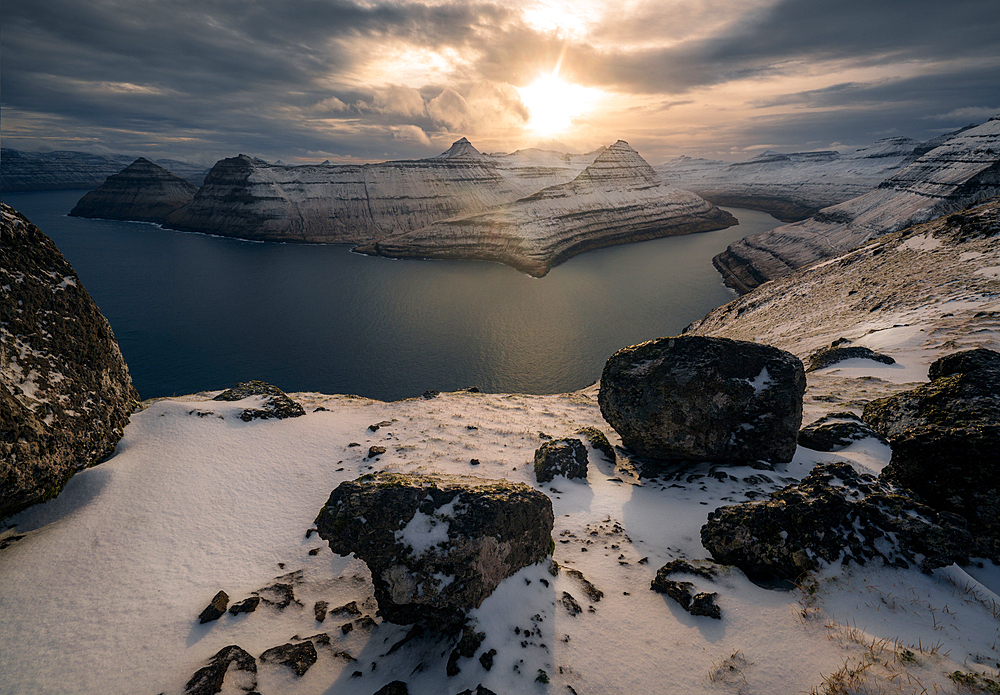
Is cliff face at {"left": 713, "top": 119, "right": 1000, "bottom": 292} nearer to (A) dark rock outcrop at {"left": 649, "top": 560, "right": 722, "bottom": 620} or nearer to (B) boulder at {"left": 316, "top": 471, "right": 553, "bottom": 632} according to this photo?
(A) dark rock outcrop at {"left": 649, "top": 560, "right": 722, "bottom": 620}

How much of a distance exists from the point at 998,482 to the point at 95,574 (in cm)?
1767

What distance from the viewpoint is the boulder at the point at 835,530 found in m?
6.84

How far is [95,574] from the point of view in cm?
848

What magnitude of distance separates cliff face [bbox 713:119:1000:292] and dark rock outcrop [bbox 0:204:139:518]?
86313 millimetres

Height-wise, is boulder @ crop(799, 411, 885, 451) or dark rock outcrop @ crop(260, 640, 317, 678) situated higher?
boulder @ crop(799, 411, 885, 451)

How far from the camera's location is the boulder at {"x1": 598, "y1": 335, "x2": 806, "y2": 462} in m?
11.5

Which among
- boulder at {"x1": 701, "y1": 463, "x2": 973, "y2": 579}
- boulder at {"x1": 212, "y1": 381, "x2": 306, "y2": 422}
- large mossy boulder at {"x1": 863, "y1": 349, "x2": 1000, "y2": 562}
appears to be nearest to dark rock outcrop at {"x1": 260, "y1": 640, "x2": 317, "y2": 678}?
boulder at {"x1": 701, "y1": 463, "x2": 973, "y2": 579}

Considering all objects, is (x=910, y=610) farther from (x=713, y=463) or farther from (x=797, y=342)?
(x=797, y=342)

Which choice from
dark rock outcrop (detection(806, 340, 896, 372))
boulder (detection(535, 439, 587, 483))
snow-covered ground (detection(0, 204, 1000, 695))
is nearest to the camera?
snow-covered ground (detection(0, 204, 1000, 695))

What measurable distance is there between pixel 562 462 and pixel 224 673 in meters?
9.05

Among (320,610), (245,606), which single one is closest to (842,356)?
(320,610)

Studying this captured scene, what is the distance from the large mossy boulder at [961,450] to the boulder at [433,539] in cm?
776

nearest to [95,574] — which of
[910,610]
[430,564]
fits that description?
[430,564]

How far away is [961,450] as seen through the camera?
788cm
